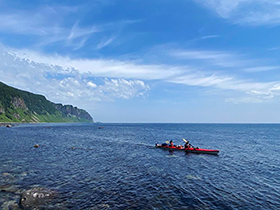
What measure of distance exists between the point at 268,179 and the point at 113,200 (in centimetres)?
2729

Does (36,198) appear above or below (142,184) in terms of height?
above

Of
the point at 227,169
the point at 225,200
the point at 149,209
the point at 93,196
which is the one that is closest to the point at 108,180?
the point at 93,196

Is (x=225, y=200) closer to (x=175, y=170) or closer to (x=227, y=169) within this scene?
(x=175, y=170)

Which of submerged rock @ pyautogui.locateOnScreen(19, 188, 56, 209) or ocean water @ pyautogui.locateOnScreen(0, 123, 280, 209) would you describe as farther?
ocean water @ pyautogui.locateOnScreen(0, 123, 280, 209)

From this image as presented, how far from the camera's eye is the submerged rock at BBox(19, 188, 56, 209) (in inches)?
803

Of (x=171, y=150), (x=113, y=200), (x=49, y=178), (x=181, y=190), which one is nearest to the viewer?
(x=113, y=200)

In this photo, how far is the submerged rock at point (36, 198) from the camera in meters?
20.4

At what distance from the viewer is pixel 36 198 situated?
22062 mm

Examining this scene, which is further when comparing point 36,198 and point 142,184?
point 142,184

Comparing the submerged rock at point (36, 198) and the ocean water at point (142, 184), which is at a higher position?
the submerged rock at point (36, 198)

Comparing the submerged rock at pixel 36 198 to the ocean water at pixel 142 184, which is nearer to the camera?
the submerged rock at pixel 36 198

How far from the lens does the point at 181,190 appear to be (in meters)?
27.0

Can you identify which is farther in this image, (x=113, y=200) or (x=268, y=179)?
(x=268, y=179)

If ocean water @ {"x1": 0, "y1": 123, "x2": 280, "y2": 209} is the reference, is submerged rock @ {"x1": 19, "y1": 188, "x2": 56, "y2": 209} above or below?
above
